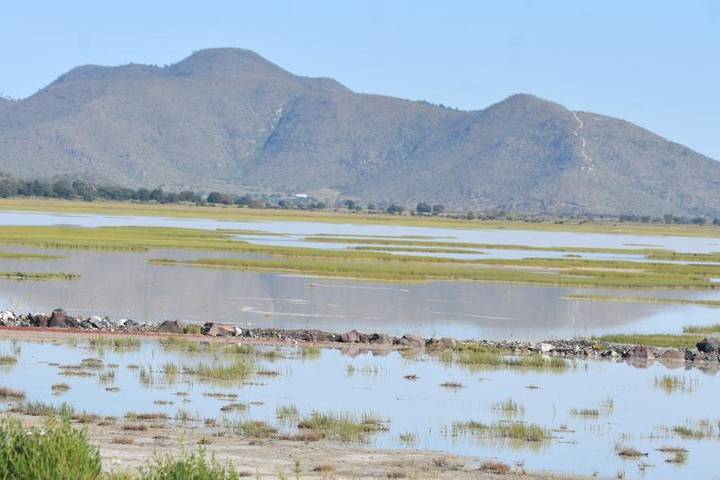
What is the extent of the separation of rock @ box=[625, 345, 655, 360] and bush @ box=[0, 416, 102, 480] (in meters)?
20.3

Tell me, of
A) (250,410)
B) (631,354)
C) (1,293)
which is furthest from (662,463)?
(1,293)

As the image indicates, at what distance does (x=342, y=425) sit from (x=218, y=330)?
11.4 meters

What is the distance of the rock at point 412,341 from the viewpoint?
30.3 metres

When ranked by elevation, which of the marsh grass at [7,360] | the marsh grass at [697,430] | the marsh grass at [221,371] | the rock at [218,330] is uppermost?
the rock at [218,330]

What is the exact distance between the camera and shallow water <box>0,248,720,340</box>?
35000mm

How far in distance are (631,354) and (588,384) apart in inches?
211

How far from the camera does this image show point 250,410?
20641 millimetres

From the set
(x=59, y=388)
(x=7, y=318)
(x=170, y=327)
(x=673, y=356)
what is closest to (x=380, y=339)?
(x=170, y=327)

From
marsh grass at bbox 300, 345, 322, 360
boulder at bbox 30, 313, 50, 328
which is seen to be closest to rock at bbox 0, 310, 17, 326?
boulder at bbox 30, 313, 50, 328

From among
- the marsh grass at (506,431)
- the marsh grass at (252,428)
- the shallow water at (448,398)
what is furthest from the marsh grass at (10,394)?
the marsh grass at (506,431)

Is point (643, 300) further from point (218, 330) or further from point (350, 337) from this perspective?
point (218, 330)

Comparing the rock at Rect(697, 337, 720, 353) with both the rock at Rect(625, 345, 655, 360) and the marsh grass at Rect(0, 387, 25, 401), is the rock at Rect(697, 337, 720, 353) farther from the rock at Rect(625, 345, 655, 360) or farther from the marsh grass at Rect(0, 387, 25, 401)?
the marsh grass at Rect(0, 387, 25, 401)

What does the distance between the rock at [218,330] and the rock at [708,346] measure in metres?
10.6

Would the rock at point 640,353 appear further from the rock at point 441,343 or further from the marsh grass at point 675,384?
the rock at point 441,343
